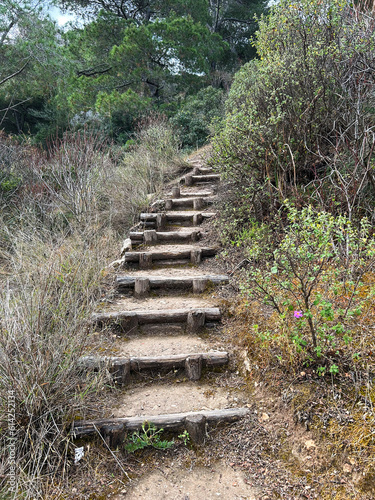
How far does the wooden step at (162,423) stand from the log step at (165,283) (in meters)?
1.79

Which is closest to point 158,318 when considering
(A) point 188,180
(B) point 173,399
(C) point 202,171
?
(B) point 173,399

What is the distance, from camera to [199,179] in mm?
7516

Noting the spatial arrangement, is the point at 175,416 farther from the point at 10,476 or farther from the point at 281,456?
the point at 10,476

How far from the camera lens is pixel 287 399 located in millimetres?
2305

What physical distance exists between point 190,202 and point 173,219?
691mm

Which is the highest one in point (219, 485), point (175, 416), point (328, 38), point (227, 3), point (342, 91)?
point (227, 3)

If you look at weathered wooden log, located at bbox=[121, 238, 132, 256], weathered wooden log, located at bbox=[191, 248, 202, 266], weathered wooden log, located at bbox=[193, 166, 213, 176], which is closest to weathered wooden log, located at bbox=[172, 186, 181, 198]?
weathered wooden log, located at bbox=[193, 166, 213, 176]

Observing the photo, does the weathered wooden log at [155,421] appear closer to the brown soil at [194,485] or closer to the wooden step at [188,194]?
the brown soil at [194,485]

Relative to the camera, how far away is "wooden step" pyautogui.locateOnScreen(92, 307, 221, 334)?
11.3 ft

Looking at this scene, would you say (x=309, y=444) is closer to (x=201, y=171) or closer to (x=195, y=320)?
(x=195, y=320)

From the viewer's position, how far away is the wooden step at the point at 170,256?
4680 mm

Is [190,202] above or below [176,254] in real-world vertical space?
above

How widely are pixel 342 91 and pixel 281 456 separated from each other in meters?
4.24


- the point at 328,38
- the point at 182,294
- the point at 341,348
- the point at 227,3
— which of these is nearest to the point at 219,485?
the point at 341,348
